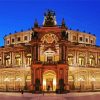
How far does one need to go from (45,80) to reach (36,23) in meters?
12.9

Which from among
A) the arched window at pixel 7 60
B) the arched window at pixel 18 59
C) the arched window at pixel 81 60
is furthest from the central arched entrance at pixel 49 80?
the arched window at pixel 7 60

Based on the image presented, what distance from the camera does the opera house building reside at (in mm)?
64188

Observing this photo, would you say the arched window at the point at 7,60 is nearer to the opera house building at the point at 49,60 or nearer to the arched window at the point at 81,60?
the opera house building at the point at 49,60

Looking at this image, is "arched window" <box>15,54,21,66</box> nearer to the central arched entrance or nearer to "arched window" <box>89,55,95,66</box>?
the central arched entrance

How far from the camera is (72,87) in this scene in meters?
70.5

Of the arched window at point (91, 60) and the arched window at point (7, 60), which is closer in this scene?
the arched window at point (7, 60)

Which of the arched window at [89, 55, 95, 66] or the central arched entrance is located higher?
the arched window at [89, 55, 95, 66]

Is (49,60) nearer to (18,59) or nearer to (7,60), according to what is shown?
(18,59)

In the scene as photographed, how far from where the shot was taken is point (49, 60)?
66562 mm

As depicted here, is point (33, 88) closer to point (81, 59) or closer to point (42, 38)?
point (42, 38)

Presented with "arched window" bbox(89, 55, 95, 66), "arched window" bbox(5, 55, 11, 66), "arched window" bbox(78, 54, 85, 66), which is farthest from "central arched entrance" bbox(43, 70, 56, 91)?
"arched window" bbox(89, 55, 95, 66)

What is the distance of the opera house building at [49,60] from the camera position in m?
64.2

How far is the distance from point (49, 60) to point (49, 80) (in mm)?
4514

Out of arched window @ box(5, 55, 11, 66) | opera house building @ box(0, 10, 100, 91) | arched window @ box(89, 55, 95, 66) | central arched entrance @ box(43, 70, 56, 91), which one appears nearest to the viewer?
opera house building @ box(0, 10, 100, 91)
